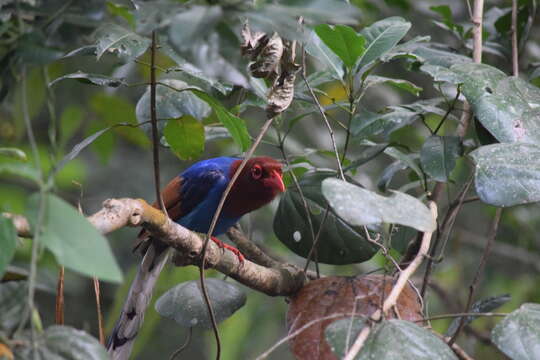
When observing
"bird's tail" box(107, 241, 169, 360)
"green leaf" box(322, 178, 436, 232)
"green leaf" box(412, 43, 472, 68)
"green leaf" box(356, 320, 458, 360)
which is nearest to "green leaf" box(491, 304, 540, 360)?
"green leaf" box(356, 320, 458, 360)

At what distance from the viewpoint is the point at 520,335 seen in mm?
2041

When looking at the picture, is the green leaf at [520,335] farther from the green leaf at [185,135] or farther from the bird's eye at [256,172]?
the bird's eye at [256,172]

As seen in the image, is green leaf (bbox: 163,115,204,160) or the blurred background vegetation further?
the blurred background vegetation

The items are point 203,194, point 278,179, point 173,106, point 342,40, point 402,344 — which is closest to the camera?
point 402,344

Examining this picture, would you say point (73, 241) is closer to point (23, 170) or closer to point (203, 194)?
point (23, 170)

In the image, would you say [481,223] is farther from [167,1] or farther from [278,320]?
[167,1]

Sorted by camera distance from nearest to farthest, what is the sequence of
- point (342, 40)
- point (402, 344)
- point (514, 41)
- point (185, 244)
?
point (402, 344), point (185, 244), point (342, 40), point (514, 41)

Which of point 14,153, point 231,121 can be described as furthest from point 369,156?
point 14,153

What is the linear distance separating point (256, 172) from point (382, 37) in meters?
1.23

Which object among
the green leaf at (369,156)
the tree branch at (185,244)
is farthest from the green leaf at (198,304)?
the green leaf at (369,156)

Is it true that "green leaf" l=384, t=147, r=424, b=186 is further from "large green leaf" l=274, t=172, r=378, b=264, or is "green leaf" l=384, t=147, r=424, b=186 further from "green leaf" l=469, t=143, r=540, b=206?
"green leaf" l=469, t=143, r=540, b=206

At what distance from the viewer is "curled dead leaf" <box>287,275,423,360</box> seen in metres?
2.43

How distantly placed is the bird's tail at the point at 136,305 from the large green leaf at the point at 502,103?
166cm

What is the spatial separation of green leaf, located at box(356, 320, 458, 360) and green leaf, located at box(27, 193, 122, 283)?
2.54ft
